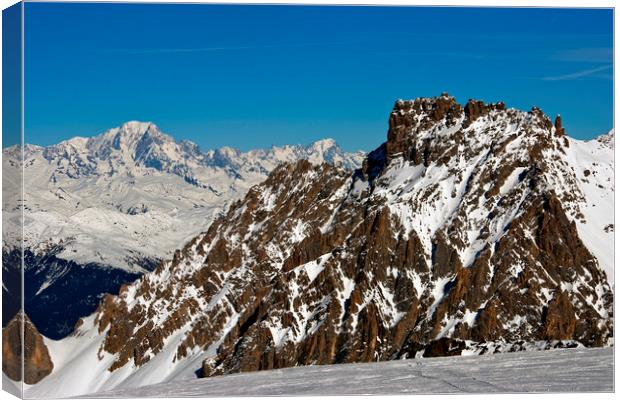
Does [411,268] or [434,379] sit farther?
[411,268]

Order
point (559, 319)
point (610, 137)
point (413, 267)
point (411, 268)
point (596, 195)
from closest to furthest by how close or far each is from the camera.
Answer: point (610, 137), point (559, 319), point (596, 195), point (411, 268), point (413, 267)

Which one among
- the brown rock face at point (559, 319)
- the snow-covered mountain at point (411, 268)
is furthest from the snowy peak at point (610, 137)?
the brown rock face at point (559, 319)

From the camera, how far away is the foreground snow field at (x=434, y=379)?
38.7 meters

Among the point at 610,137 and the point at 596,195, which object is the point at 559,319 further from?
the point at 610,137

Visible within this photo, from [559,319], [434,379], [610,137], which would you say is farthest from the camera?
[559,319]

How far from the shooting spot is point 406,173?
393 feet

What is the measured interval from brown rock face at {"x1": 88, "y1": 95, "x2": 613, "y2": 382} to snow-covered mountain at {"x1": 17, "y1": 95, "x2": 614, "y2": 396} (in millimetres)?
174

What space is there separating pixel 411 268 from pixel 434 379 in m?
64.2

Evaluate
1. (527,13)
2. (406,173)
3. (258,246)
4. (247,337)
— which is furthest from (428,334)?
(527,13)

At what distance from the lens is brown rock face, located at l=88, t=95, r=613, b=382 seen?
90.2 m

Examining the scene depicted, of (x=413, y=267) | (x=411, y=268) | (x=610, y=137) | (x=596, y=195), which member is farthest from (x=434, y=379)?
(x=413, y=267)

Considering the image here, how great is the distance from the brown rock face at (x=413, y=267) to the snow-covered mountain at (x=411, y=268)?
17 centimetres

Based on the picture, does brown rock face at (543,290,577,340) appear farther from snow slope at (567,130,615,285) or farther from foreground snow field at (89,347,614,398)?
foreground snow field at (89,347,614,398)

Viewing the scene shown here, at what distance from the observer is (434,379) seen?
39.1 meters
